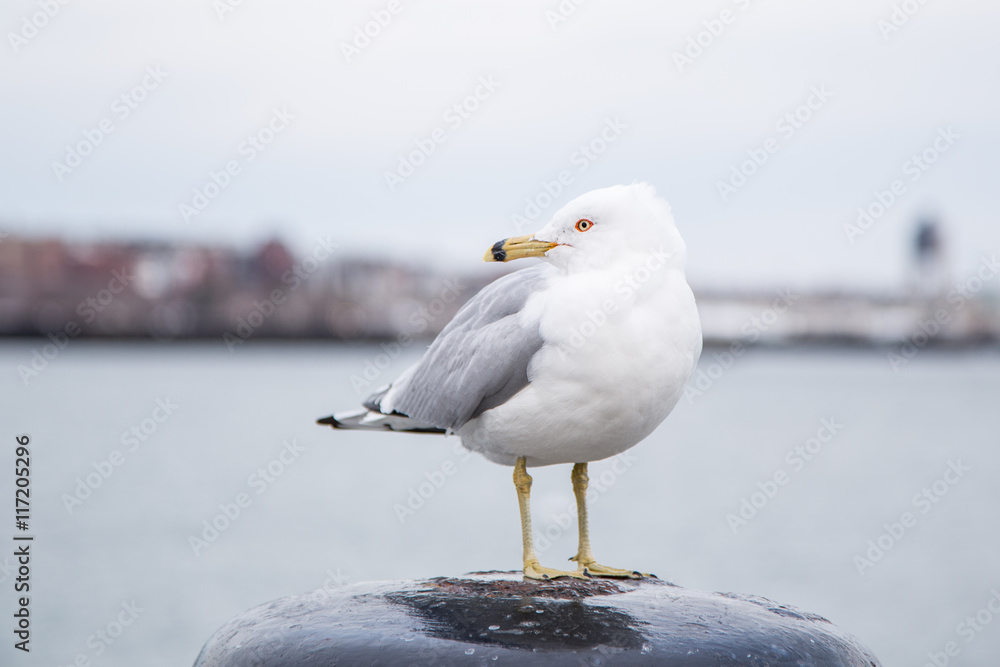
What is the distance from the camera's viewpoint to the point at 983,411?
2911 inches

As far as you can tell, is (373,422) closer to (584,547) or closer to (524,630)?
(584,547)

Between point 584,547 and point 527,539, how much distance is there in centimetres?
47

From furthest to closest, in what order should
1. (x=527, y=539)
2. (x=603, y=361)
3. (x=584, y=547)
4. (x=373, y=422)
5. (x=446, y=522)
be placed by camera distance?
(x=446, y=522) < (x=373, y=422) < (x=584, y=547) < (x=527, y=539) < (x=603, y=361)

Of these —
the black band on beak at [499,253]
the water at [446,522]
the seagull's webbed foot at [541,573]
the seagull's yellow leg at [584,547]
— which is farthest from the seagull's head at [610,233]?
the water at [446,522]

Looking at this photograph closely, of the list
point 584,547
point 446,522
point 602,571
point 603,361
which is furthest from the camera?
point 446,522

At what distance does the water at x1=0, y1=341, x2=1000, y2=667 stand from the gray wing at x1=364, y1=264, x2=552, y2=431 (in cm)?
1091

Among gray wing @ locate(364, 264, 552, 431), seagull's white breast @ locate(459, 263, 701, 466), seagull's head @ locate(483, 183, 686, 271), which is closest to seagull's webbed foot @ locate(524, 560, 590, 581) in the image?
seagull's white breast @ locate(459, 263, 701, 466)

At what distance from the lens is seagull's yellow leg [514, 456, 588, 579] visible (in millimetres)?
4992

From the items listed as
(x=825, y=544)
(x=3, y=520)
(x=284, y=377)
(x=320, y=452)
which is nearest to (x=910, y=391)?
(x=284, y=377)

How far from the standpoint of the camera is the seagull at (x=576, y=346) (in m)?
4.67

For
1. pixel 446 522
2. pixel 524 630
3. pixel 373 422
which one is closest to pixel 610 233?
pixel 373 422

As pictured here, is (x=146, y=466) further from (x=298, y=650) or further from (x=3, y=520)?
(x=298, y=650)

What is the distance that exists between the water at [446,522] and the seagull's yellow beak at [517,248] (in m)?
11.3

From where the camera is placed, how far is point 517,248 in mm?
5094
